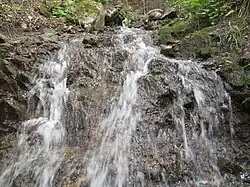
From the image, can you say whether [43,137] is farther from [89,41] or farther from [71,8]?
[71,8]

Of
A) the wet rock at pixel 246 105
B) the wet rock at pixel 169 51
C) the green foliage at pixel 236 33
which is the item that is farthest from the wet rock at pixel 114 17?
the wet rock at pixel 246 105

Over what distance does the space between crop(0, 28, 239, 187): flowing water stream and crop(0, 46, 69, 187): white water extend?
0.01 m

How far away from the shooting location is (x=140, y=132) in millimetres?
4172

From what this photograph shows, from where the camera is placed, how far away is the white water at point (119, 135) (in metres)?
3.64

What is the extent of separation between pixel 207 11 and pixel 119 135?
3.49m

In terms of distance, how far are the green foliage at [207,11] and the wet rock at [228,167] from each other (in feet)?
10.5

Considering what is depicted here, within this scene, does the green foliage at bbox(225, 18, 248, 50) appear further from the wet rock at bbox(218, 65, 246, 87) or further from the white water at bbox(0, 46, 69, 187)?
the white water at bbox(0, 46, 69, 187)

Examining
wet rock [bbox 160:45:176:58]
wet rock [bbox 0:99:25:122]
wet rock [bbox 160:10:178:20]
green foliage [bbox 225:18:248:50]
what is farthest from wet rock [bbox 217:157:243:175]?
wet rock [bbox 160:10:178:20]

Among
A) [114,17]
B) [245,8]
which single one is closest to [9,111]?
[245,8]

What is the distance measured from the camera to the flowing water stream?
12.1 ft

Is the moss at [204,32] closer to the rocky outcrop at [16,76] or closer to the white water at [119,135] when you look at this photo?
the white water at [119,135]

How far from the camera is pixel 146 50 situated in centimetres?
596

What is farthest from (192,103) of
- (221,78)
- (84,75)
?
(84,75)

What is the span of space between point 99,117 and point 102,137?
0.37m
